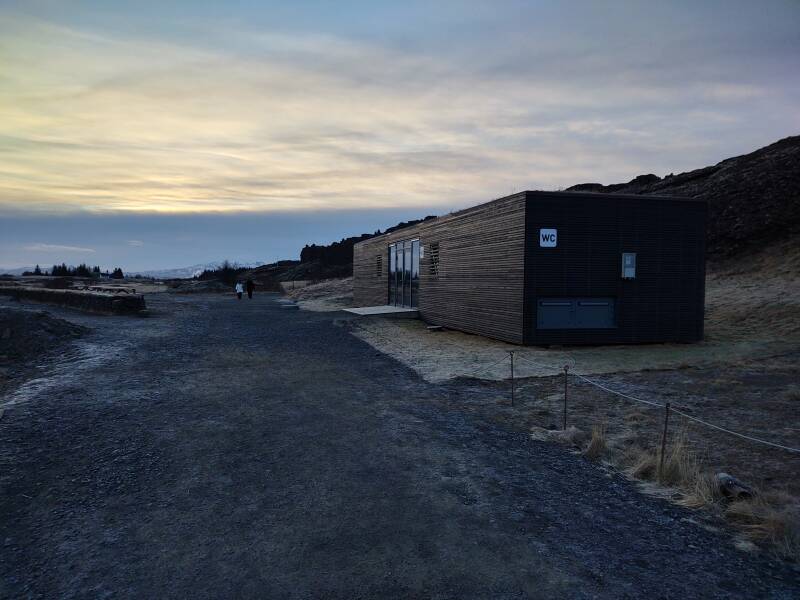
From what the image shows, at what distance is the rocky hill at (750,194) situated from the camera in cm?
3597

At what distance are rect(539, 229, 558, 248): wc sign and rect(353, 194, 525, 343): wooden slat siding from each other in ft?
2.02

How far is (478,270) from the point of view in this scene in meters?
19.1

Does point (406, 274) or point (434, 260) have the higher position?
point (434, 260)

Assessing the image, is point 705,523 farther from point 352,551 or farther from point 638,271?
point 638,271

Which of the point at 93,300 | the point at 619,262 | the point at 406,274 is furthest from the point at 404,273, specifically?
the point at 93,300

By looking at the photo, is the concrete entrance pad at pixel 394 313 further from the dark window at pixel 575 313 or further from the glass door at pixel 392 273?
the dark window at pixel 575 313

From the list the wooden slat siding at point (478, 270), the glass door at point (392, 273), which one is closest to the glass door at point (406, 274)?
the wooden slat siding at point (478, 270)

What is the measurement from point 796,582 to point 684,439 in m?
3.43

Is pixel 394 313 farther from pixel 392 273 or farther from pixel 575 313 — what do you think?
pixel 575 313

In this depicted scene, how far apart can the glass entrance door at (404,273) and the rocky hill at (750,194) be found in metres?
19.1

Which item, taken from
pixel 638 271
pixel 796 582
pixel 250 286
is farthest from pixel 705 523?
pixel 250 286

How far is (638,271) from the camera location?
1698 cm

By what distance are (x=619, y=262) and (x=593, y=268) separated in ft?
3.10

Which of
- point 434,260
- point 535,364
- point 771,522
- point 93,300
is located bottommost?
point 535,364
